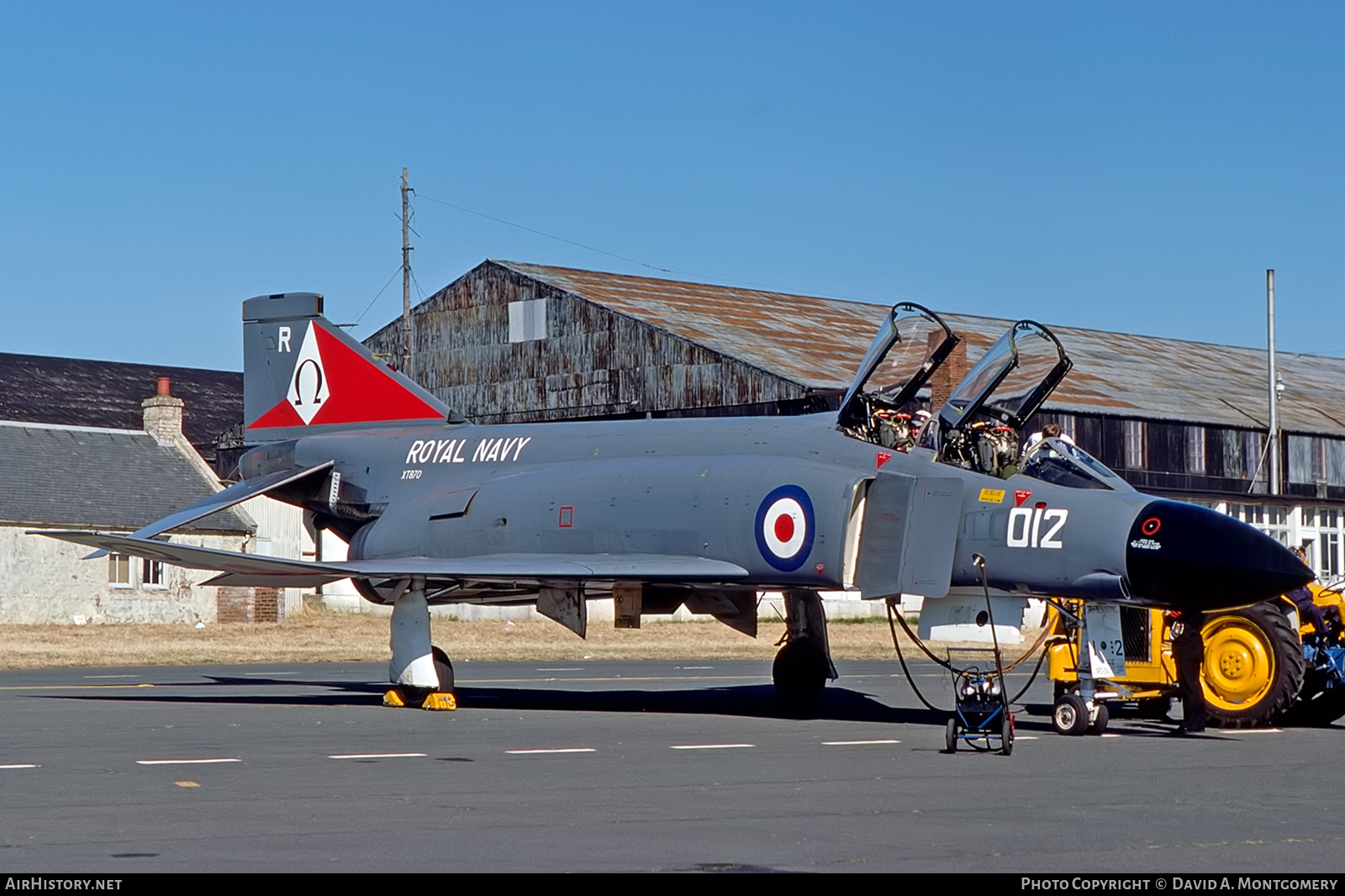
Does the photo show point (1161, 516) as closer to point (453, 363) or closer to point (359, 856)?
point (359, 856)

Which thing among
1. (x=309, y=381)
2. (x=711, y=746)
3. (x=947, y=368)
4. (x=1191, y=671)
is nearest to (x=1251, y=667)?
(x=1191, y=671)

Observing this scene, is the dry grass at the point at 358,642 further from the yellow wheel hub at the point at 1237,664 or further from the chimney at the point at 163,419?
the yellow wheel hub at the point at 1237,664

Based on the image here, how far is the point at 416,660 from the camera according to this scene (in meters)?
17.0

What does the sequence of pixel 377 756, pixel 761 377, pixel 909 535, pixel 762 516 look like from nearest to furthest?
pixel 377 756 → pixel 909 535 → pixel 762 516 → pixel 761 377

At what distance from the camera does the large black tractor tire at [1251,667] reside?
1432 cm

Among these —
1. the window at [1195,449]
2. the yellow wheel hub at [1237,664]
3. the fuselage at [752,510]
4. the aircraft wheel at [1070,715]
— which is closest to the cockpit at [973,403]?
the fuselage at [752,510]

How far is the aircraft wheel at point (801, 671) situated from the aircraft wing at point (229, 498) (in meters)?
6.42

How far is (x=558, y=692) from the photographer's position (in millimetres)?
19797

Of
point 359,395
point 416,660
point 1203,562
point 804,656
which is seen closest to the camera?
point 1203,562

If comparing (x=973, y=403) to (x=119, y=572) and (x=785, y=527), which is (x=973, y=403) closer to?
(x=785, y=527)

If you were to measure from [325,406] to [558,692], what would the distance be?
497cm

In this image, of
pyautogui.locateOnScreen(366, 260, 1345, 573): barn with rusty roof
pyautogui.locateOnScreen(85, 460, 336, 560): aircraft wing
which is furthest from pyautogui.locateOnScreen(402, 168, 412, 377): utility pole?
pyautogui.locateOnScreen(85, 460, 336, 560): aircraft wing

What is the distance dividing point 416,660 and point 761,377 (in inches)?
999

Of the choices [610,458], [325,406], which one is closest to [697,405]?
[325,406]
